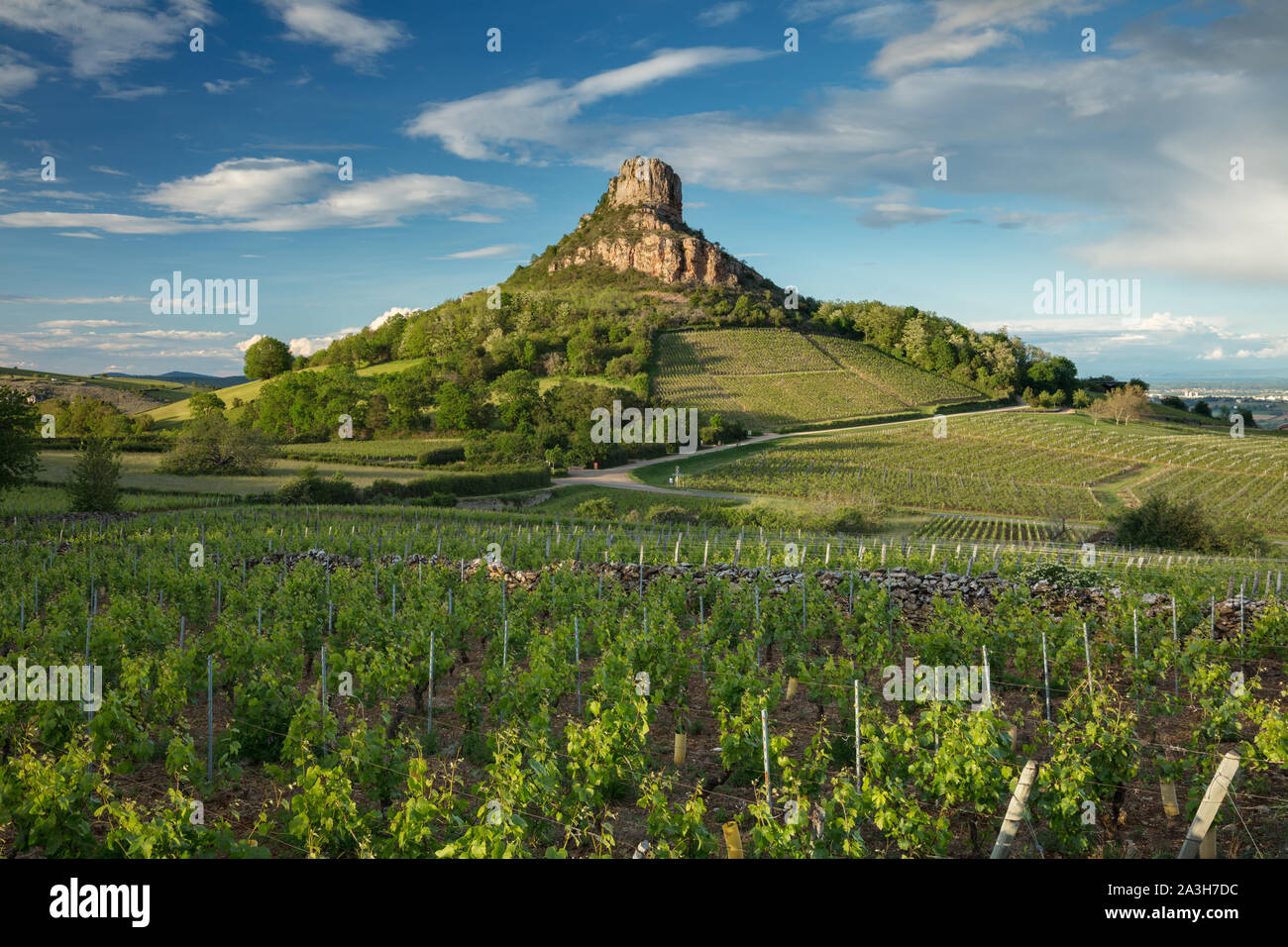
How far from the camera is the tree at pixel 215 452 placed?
54.3 m

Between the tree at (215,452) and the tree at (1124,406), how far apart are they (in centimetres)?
8620

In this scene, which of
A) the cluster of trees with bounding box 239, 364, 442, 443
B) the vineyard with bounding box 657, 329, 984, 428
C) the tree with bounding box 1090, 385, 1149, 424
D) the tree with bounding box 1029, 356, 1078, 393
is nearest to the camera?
the cluster of trees with bounding box 239, 364, 442, 443

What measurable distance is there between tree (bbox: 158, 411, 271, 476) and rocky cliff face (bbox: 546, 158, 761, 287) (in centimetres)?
9691

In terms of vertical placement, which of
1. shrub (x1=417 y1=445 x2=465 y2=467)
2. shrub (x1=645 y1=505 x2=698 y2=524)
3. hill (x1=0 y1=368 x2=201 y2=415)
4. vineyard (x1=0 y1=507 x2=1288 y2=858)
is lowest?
shrub (x1=645 y1=505 x2=698 y2=524)

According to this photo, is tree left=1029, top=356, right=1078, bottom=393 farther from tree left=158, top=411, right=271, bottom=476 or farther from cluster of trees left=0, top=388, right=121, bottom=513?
cluster of trees left=0, top=388, right=121, bottom=513

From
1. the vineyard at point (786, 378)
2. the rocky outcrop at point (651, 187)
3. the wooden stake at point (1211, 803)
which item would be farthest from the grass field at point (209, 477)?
the rocky outcrop at point (651, 187)

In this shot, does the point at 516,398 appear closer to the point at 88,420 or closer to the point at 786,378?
the point at 88,420

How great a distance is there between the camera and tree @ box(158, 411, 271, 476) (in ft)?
178

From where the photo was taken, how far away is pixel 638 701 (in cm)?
848

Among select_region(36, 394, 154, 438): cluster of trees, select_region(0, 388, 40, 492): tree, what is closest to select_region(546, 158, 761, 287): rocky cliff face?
select_region(36, 394, 154, 438): cluster of trees

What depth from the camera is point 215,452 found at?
55188 mm

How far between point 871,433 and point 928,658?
67.4 meters

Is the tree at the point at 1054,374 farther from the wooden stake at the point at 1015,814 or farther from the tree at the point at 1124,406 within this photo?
the wooden stake at the point at 1015,814
